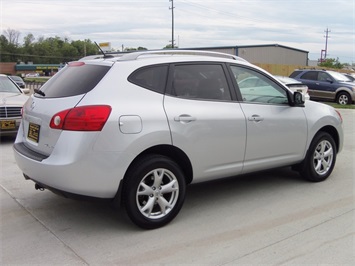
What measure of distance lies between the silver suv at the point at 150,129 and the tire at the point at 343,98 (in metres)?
14.6

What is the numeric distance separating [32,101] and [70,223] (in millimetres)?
1382

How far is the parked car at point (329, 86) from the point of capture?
18188 millimetres

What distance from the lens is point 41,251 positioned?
345 centimetres

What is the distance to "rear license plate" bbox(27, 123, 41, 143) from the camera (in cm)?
394

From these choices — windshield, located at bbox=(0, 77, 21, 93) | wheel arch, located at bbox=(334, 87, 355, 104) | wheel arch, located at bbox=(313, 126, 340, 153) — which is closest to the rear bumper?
wheel arch, located at bbox=(313, 126, 340, 153)

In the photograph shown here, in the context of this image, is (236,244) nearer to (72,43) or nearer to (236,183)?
(236,183)

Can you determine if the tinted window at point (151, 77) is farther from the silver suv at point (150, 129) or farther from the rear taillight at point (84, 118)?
the rear taillight at point (84, 118)

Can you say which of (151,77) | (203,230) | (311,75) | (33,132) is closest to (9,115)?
(33,132)

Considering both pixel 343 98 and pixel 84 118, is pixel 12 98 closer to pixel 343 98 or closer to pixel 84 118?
pixel 84 118

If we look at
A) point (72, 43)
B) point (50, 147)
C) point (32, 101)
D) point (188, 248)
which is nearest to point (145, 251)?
point (188, 248)

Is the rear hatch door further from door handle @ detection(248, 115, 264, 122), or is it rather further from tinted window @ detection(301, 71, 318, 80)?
tinted window @ detection(301, 71, 318, 80)

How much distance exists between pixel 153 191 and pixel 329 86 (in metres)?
16.8

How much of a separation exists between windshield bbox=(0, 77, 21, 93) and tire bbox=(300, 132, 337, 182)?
24.0ft

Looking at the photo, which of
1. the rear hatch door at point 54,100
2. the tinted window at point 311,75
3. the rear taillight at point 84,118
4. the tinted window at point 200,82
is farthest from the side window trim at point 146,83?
the tinted window at point 311,75
